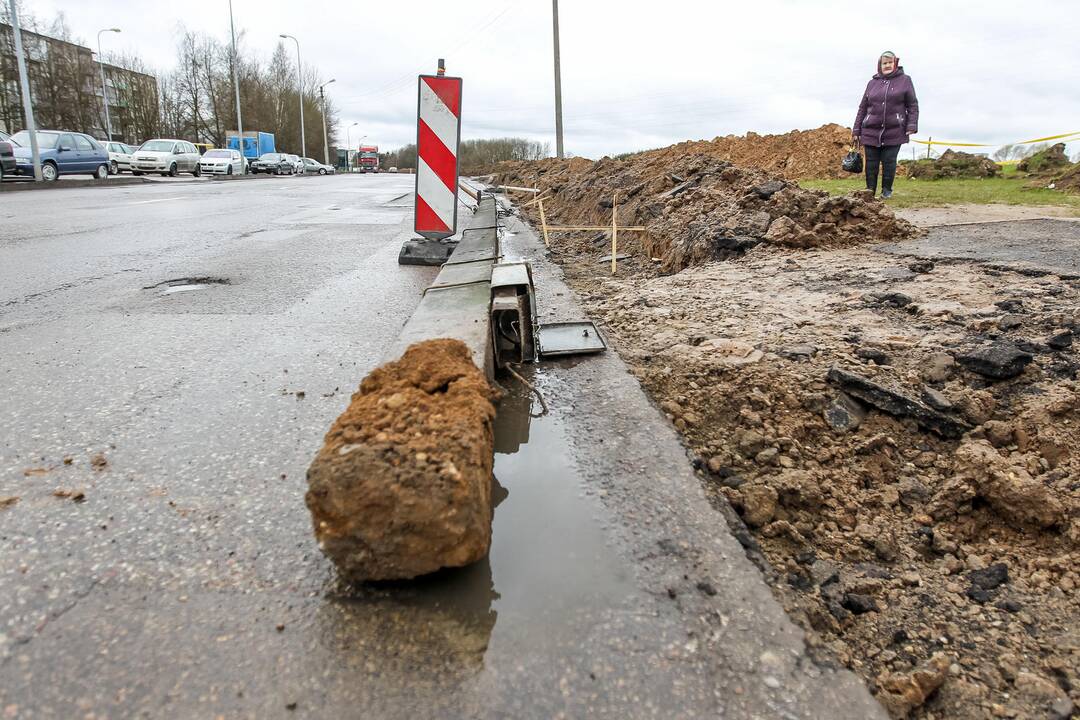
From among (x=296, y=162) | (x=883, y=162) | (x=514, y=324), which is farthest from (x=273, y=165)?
(x=514, y=324)

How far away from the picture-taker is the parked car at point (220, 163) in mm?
36344

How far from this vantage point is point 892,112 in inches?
340

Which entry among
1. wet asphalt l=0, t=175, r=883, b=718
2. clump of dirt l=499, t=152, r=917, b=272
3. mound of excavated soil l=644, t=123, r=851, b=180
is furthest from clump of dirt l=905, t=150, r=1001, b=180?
wet asphalt l=0, t=175, r=883, b=718

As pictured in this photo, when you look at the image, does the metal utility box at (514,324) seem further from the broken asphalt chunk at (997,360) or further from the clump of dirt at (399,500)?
the broken asphalt chunk at (997,360)

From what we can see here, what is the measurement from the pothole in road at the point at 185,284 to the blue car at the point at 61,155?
1916 centimetres

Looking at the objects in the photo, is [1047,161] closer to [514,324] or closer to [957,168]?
[957,168]

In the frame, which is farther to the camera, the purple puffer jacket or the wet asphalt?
the purple puffer jacket

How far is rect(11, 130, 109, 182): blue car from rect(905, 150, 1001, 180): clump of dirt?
2319cm

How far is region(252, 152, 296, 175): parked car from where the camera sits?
160 ft

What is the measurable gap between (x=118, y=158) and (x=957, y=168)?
3394cm

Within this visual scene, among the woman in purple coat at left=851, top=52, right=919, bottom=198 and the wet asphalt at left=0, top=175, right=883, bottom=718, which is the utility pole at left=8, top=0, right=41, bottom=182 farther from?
the wet asphalt at left=0, top=175, right=883, bottom=718

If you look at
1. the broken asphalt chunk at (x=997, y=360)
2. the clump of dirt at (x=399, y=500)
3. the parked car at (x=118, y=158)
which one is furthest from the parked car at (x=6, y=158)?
Result: the broken asphalt chunk at (x=997, y=360)

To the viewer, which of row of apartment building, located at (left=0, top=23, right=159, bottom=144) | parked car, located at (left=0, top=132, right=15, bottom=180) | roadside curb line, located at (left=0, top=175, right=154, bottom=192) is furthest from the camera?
row of apartment building, located at (left=0, top=23, right=159, bottom=144)

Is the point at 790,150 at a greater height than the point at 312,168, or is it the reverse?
the point at 312,168
